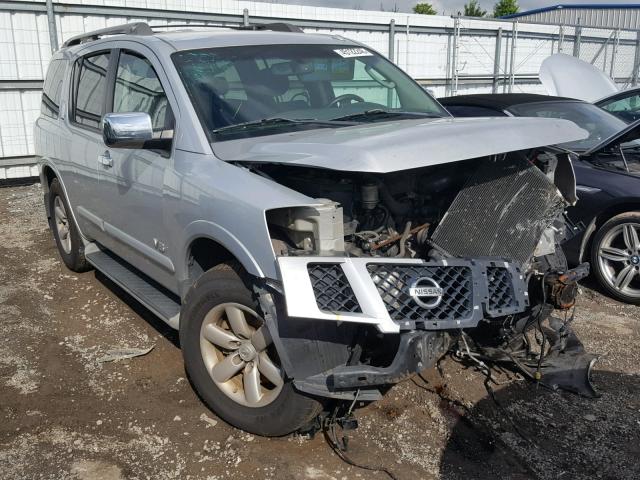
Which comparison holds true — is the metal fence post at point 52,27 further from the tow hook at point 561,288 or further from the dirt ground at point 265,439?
the tow hook at point 561,288

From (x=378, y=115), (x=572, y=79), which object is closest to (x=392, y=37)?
(x=572, y=79)

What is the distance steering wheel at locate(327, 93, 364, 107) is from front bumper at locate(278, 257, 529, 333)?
5.07 feet

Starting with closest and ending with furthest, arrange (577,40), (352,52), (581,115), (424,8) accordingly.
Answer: (352,52), (581,115), (577,40), (424,8)

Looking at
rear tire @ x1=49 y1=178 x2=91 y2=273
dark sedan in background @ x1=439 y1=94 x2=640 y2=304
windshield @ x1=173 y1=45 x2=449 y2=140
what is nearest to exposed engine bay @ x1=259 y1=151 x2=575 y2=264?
windshield @ x1=173 y1=45 x2=449 y2=140

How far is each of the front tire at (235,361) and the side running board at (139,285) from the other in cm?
39

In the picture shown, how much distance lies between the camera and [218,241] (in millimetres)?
2992

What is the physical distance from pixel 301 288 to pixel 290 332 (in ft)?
0.90

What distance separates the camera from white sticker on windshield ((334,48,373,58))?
426 cm

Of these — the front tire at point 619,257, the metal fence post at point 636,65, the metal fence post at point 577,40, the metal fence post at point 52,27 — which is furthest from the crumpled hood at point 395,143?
the metal fence post at point 636,65

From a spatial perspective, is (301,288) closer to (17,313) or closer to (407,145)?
(407,145)

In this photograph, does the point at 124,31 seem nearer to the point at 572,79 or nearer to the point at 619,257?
the point at 619,257

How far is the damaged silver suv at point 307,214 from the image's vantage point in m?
2.64

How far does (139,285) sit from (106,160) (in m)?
0.89

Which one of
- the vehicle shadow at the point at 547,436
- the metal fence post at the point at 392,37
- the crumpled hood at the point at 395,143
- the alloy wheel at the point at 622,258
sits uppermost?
the metal fence post at the point at 392,37
